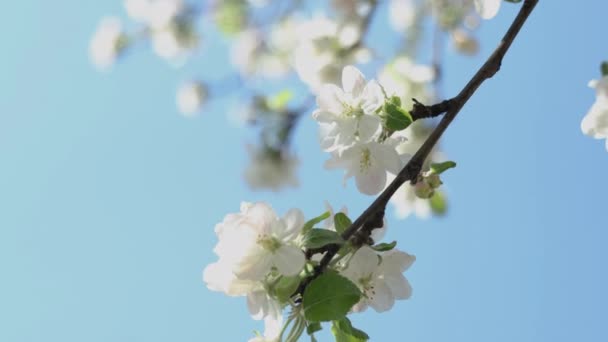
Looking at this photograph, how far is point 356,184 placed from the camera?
94cm

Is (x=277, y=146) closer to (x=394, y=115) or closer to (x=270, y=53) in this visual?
(x=270, y=53)

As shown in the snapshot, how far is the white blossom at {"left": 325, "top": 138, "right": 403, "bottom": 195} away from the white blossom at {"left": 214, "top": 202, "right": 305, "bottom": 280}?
0.11 m

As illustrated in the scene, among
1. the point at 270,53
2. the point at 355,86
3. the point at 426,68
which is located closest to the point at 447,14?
the point at 426,68

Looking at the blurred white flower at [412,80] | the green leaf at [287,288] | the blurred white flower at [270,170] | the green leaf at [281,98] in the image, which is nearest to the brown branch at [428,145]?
the green leaf at [287,288]

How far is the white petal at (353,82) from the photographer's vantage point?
0.93 meters

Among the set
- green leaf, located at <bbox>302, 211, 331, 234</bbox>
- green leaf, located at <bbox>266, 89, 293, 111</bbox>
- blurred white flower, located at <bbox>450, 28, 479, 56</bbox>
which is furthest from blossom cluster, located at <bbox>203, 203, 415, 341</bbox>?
blurred white flower, located at <bbox>450, 28, 479, 56</bbox>

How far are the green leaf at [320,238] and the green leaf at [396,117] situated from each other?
0.51 feet

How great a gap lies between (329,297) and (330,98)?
265 mm

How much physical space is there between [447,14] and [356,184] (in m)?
1.26

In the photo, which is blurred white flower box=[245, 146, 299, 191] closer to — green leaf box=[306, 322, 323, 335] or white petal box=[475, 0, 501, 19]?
white petal box=[475, 0, 501, 19]

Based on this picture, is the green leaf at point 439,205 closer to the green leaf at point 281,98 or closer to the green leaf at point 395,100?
the green leaf at point 281,98

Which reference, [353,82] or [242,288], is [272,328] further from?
[353,82]

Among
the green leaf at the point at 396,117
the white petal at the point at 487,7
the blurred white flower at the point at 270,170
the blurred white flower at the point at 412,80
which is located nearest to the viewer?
the green leaf at the point at 396,117

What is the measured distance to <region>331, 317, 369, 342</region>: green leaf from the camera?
827 millimetres
